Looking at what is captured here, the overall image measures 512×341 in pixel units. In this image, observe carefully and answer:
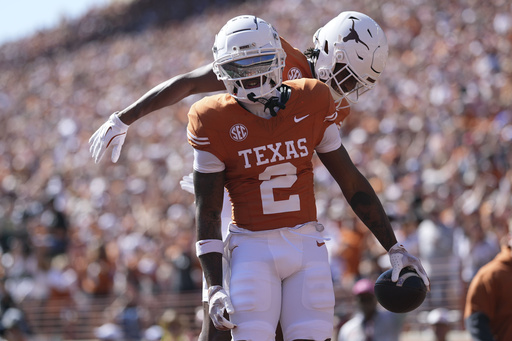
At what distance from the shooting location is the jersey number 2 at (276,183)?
402cm

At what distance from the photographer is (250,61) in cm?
398

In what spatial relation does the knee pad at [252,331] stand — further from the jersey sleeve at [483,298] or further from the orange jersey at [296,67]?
the jersey sleeve at [483,298]

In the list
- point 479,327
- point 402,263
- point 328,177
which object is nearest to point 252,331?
point 402,263

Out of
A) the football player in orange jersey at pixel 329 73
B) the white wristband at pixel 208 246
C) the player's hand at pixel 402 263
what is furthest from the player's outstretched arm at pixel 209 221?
the player's hand at pixel 402 263

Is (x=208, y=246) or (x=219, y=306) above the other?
(x=208, y=246)

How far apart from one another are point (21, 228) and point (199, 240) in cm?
1186

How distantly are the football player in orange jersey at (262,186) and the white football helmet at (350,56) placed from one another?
475mm

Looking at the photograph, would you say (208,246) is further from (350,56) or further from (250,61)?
(350,56)

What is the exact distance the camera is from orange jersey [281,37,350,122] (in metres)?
4.61

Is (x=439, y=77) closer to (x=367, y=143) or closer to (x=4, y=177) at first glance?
(x=367, y=143)

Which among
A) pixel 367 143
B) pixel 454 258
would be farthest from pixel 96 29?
pixel 454 258

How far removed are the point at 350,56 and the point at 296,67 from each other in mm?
296

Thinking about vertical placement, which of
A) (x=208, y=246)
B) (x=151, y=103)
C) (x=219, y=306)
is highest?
(x=151, y=103)

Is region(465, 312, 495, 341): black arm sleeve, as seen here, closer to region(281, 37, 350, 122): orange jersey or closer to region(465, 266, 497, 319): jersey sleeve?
region(465, 266, 497, 319): jersey sleeve
